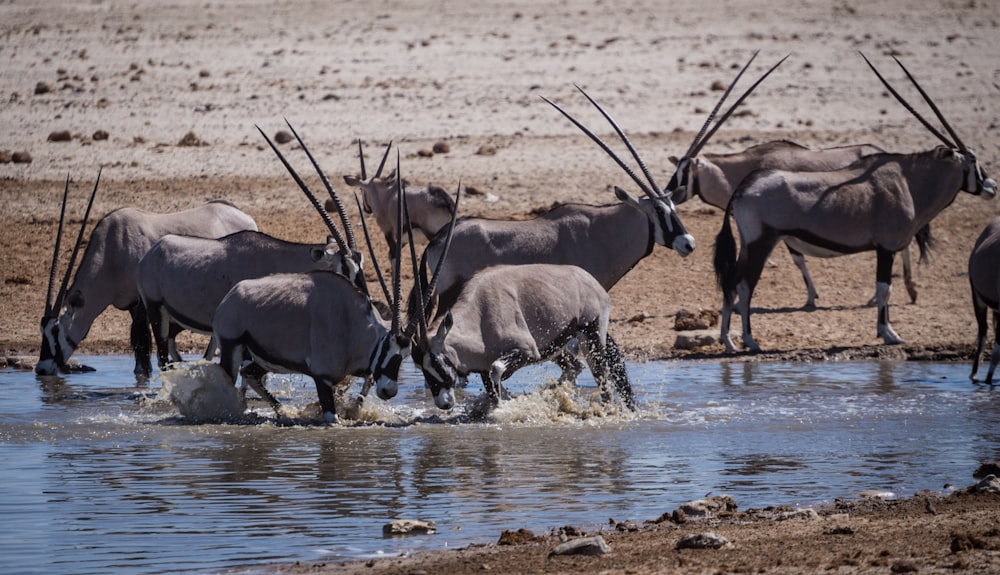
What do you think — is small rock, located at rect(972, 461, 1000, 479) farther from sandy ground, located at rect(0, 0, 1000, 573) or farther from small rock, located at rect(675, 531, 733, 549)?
small rock, located at rect(675, 531, 733, 549)

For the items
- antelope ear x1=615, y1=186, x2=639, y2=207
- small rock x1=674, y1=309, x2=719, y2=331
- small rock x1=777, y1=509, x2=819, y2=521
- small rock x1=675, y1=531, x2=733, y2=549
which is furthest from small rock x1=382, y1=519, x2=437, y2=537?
small rock x1=674, y1=309, x2=719, y2=331

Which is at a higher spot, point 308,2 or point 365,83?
point 308,2

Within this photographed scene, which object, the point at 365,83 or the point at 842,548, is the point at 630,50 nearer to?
the point at 365,83

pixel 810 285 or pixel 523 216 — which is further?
pixel 523 216

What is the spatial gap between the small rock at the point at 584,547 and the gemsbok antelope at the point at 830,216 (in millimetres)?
8022

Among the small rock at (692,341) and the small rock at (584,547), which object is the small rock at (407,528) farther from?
the small rock at (692,341)

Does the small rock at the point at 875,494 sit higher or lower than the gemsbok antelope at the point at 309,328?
lower

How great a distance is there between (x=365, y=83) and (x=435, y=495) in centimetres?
1889

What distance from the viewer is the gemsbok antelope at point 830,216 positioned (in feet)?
47.6

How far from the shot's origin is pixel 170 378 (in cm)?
1095

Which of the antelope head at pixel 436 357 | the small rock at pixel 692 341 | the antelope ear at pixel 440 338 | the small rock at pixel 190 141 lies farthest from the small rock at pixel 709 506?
→ the small rock at pixel 190 141

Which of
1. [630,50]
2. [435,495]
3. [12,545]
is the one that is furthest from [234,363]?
[630,50]

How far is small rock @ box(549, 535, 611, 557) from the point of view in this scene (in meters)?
6.46

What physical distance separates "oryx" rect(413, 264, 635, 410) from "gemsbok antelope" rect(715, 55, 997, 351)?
372cm
